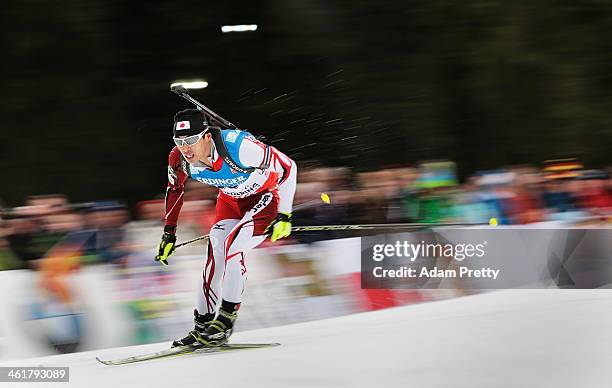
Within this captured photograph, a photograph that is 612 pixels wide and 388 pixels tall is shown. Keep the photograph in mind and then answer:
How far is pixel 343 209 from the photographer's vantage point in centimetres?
606

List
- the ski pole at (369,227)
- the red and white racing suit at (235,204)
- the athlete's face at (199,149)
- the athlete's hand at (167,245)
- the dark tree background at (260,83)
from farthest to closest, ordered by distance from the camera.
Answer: the dark tree background at (260,83)
the ski pole at (369,227)
the athlete's hand at (167,245)
the red and white racing suit at (235,204)
the athlete's face at (199,149)

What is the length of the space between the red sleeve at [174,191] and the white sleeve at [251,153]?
325 millimetres

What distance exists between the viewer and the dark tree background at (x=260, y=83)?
7062 millimetres

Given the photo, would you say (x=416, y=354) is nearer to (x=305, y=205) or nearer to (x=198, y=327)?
(x=305, y=205)

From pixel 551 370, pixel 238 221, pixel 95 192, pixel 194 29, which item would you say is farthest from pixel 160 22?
pixel 551 370

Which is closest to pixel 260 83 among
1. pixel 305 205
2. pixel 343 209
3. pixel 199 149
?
pixel 343 209

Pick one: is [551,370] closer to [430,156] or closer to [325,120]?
[325,120]

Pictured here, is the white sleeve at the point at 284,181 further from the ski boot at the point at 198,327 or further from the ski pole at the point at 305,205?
the ski boot at the point at 198,327

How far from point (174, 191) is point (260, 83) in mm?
2558

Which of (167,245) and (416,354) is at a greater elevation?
(167,245)

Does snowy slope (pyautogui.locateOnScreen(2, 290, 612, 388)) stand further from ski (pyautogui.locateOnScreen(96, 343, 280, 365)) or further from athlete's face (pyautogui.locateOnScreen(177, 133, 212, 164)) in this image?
athlete's face (pyautogui.locateOnScreen(177, 133, 212, 164))

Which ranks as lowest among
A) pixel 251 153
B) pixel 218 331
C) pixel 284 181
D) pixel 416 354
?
pixel 416 354

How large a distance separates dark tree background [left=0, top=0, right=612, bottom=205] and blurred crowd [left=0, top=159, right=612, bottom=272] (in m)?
0.42

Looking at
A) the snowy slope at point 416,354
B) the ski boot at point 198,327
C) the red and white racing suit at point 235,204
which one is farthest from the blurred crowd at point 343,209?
the snowy slope at point 416,354
